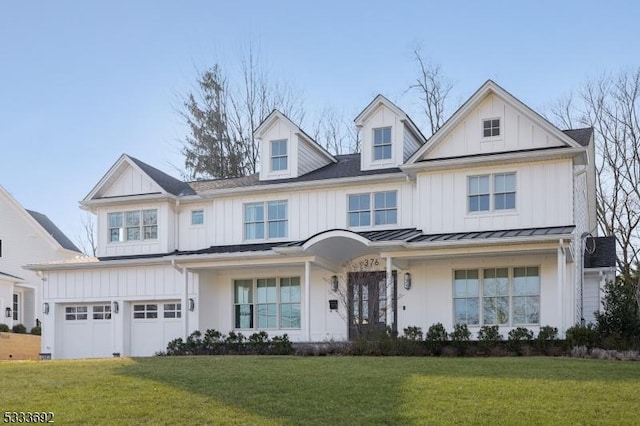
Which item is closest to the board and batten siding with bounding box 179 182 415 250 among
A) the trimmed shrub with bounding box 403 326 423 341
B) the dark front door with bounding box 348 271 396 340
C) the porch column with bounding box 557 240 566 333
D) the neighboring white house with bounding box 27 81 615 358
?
the neighboring white house with bounding box 27 81 615 358

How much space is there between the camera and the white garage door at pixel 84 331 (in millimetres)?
26719

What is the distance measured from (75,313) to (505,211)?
1479 cm

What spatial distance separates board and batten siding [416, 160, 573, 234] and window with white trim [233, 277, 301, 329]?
4.84m

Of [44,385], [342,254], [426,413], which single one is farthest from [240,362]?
[342,254]

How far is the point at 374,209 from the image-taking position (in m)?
24.5

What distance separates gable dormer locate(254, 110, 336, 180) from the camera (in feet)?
85.7

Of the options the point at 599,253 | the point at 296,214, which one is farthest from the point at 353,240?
the point at 599,253

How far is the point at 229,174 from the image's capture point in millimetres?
40562

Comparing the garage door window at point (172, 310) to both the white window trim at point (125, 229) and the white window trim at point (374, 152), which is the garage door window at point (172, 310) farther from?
the white window trim at point (374, 152)

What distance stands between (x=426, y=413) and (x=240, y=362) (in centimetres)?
633

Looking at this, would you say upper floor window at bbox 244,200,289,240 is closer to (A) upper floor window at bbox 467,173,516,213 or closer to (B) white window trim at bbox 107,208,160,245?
(B) white window trim at bbox 107,208,160,245

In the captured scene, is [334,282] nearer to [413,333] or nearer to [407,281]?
[407,281]

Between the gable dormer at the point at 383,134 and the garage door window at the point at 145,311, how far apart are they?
8242 mm

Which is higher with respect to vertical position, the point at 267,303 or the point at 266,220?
the point at 266,220
